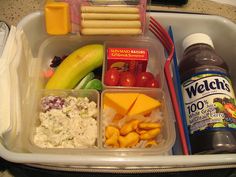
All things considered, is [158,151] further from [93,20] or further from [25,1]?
[25,1]

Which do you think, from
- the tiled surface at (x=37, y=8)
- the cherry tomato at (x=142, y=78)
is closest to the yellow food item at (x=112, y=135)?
the cherry tomato at (x=142, y=78)

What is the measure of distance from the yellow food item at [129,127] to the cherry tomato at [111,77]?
0.08 metres

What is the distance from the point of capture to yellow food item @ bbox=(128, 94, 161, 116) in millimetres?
560

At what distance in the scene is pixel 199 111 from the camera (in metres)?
0.56

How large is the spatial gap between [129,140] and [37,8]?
0.38 metres

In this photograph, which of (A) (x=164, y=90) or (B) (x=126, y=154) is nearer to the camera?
(B) (x=126, y=154)

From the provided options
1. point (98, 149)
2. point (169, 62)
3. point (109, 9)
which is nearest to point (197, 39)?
point (169, 62)

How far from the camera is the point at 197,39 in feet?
2.10

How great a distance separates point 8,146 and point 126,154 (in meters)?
0.18

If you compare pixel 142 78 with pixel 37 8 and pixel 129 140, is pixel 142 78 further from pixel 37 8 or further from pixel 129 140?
pixel 37 8

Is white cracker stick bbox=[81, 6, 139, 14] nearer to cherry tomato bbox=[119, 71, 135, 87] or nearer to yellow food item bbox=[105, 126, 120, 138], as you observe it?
cherry tomato bbox=[119, 71, 135, 87]

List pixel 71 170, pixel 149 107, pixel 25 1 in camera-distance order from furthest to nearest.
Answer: pixel 25 1 < pixel 149 107 < pixel 71 170

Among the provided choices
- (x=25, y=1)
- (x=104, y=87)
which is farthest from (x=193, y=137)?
(x=25, y=1)

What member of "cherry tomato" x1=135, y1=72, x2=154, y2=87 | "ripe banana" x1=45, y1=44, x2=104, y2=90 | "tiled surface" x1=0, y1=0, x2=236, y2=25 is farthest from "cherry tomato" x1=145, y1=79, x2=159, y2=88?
"tiled surface" x1=0, y1=0, x2=236, y2=25
